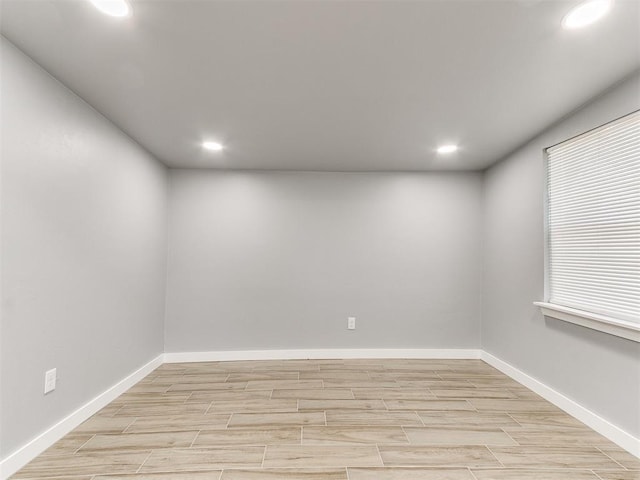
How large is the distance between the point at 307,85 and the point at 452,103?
0.98 metres

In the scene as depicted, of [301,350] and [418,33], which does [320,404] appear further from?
[418,33]

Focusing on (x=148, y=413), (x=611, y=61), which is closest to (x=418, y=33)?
(x=611, y=61)

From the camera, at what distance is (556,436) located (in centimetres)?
213

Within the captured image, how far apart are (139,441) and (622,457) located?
2.78 metres

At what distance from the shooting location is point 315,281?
3895mm

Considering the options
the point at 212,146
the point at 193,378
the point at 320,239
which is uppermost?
the point at 212,146

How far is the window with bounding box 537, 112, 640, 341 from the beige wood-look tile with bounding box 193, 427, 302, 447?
2.06 metres

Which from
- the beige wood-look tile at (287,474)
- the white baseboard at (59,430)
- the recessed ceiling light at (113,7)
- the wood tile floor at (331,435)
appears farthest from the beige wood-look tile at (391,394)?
the recessed ceiling light at (113,7)

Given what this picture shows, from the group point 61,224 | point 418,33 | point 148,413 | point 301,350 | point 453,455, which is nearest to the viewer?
point 418,33

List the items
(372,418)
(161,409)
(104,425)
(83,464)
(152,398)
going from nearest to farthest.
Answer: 1. (83,464)
2. (104,425)
3. (372,418)
4. (161,409)
5. (152,398)

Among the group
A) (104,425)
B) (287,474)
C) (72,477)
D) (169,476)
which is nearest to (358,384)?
(287,474)

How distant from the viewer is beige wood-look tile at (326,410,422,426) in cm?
230

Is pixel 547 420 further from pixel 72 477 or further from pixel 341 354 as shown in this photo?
pixel 72 477

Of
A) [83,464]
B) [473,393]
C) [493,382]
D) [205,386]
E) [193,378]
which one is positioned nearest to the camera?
[83,464]
